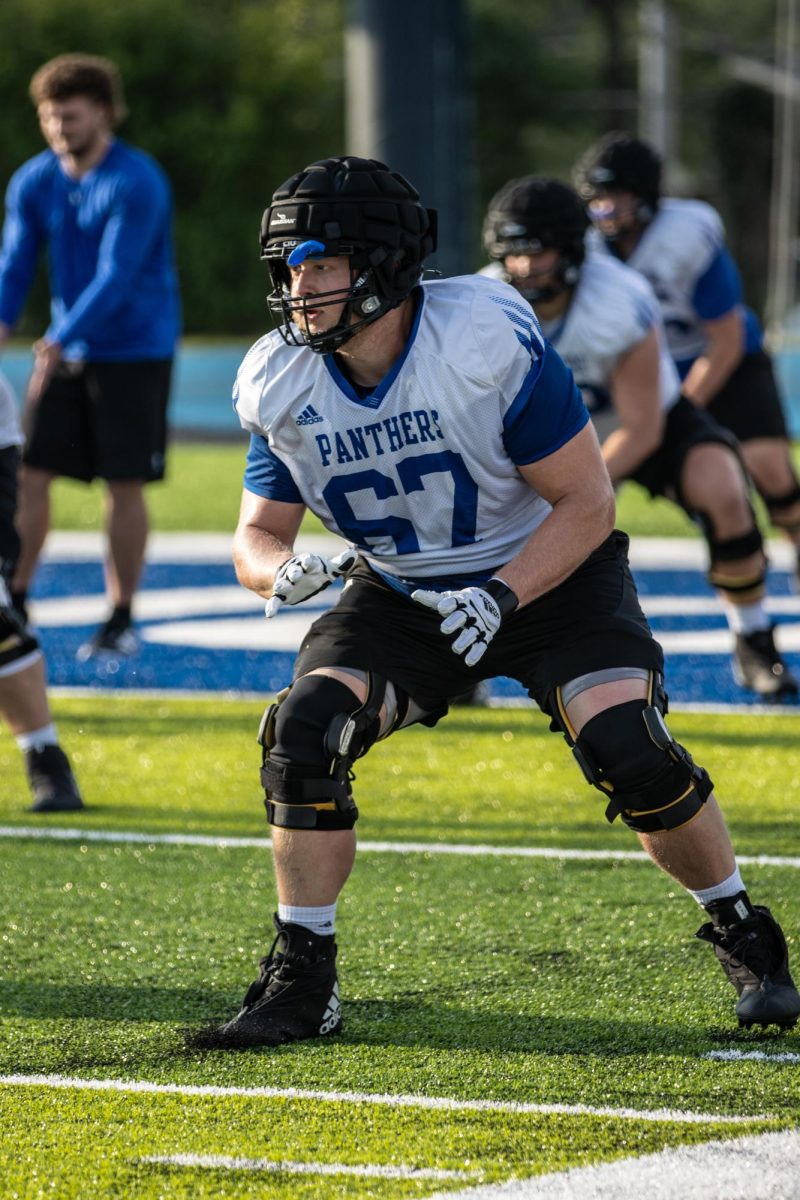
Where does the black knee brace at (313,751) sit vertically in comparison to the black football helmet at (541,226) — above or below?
below

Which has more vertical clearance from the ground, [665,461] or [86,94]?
[86,94]

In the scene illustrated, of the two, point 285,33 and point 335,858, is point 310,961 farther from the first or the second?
point 285,33

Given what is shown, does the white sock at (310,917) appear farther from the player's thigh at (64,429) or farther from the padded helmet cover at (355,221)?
the player's thigh at (64,429)

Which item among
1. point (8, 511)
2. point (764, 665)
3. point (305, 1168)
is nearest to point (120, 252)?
point (8, 511)

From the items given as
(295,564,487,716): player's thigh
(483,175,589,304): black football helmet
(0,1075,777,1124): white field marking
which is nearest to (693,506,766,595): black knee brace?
(483,175,589,304): black football helmet

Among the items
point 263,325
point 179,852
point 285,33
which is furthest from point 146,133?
point 179,852

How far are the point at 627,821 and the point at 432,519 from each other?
→ 723 mm

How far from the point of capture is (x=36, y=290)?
30.2 m

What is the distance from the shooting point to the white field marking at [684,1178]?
2.86 metres

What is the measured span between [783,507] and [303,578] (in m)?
4.56

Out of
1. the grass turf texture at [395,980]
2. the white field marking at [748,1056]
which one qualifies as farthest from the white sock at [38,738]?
the white field marking at [748,1056]

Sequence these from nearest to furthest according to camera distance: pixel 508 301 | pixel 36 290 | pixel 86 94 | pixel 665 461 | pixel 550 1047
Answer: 1. pixel 550 1047
2. pixel 508 301
3. pixel 665 461
4. pixel 86 94
5. pixel 36 290

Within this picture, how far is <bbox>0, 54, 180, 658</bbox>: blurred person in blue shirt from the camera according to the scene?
7617 millimetres

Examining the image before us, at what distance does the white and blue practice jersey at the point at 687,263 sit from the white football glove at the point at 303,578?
371 centimetres
